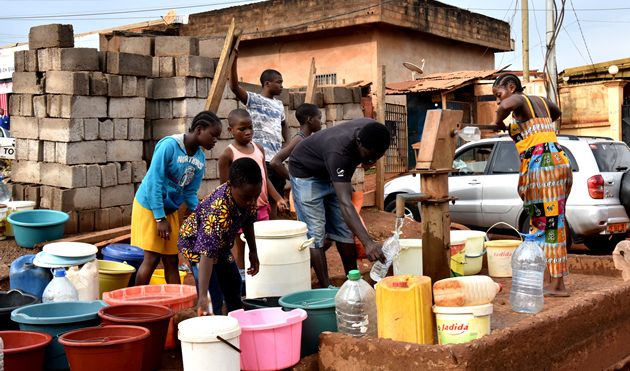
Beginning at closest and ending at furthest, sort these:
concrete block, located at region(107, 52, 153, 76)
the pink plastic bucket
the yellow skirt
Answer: the pink plastic bucket < the yellow skirt < concrete block, located at region(107, 52, 153, 76)

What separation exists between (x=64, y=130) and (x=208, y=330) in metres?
4.66

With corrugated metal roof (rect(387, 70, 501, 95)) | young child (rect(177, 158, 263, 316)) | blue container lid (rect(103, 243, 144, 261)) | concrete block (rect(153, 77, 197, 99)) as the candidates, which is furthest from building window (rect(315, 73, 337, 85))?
young child (rect(177, 158, 263, 316))

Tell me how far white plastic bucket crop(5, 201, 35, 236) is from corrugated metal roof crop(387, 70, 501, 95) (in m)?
11.5

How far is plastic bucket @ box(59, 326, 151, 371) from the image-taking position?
2.88 meters

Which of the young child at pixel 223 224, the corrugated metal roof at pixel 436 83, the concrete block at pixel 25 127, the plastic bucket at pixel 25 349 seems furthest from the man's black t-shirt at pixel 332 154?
the corrugated metal roof at pixel 436 83

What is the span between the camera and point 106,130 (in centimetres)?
686

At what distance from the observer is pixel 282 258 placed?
13.8 ft

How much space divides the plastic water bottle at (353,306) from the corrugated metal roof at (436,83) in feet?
42.9

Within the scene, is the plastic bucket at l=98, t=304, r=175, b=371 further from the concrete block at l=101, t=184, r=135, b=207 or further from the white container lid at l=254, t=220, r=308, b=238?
the concrete block at l=101, t=184, r=135, b=207

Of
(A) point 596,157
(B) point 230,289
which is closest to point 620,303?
(B) point 230,289

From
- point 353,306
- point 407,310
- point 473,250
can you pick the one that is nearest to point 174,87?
point 473,250

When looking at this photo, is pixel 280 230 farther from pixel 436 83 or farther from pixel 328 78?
pixel 328 78

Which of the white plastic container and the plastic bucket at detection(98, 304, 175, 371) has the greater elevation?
the white plastic container

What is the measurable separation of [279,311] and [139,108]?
4.63m
